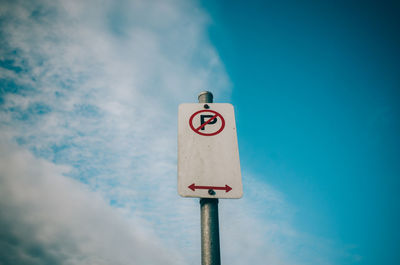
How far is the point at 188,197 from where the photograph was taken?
1.63 m

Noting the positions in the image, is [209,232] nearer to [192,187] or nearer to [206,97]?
[192,187]

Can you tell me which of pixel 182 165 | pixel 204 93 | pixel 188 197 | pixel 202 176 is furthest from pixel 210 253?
pixel 204 93

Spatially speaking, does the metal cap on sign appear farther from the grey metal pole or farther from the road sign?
the grey metal pole

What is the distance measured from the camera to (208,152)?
181 cm

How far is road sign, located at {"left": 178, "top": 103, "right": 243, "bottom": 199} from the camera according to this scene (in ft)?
5.47

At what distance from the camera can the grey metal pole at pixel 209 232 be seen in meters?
1.40

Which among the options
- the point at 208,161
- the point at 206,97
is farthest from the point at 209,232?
the point at 206,97

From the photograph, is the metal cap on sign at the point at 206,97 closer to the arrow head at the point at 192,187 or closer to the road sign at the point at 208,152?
the road sign at the point at 208,152

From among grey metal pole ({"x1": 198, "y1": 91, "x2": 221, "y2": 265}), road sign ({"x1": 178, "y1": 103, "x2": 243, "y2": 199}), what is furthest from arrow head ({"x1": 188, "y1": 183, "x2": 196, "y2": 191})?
grey metal pole ({"x1": 198, "y1": 91, "x2": 221, "y2": 265})

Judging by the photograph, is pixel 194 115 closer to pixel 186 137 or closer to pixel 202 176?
pixel 186 137

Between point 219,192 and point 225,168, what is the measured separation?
0.22 meters

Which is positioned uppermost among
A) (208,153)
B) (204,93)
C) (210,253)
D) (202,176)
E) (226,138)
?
(204,93)

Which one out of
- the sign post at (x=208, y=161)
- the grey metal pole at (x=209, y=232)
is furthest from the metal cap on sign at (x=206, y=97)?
the grey metal pole at (x=209, y=232)

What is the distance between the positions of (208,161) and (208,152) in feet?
0.29
